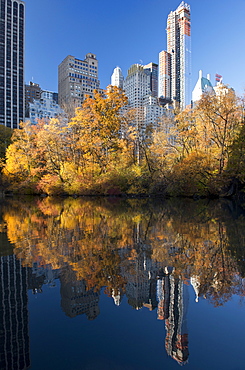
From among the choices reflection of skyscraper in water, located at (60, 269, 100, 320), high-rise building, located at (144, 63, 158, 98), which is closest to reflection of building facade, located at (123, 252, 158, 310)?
reflection of skyscraper in water, located at (60, 269, 100, 320)

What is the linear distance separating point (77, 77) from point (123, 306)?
115 metres

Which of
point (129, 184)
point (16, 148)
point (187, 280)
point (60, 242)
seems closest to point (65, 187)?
point (129, 184)

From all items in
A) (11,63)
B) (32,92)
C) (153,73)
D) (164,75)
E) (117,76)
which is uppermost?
(153,73)

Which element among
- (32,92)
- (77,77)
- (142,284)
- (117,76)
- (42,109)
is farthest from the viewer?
(117,76)

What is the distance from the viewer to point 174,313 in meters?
2.66

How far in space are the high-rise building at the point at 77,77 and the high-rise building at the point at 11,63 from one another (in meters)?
16.2

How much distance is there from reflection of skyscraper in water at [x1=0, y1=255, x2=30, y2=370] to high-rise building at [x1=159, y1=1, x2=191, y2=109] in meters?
161

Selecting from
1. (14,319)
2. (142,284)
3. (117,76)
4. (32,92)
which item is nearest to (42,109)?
(32,92)

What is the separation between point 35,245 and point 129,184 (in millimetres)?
19989

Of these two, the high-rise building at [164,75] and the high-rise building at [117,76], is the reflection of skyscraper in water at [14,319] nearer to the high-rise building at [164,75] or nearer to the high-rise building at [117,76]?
the high-rise building at [164,75]

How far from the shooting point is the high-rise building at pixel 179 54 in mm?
155750

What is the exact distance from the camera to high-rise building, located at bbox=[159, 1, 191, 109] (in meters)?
156

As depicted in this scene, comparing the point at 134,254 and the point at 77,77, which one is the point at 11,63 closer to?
the point at 77,77

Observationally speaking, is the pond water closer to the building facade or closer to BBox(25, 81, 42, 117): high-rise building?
the building facade
